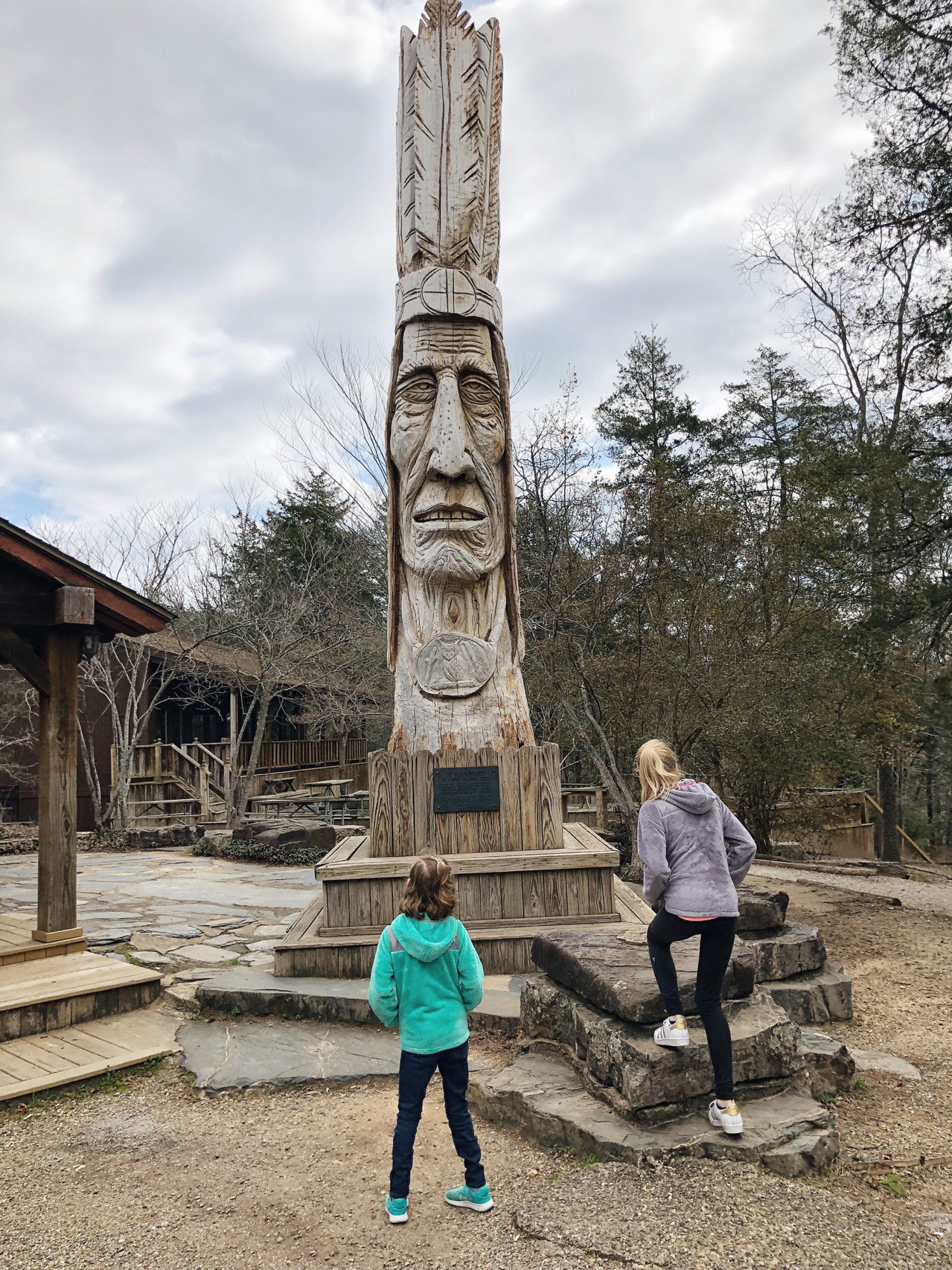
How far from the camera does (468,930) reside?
18.2ft

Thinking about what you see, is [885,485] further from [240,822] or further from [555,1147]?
[240,822]

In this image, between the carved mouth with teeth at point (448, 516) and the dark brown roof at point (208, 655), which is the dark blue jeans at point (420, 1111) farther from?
the dark brown roof at point (208, 655)

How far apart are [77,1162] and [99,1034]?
1.51m

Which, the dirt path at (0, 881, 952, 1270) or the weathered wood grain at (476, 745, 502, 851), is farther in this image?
the weathered wood grain at (476, 745, 502, 851)

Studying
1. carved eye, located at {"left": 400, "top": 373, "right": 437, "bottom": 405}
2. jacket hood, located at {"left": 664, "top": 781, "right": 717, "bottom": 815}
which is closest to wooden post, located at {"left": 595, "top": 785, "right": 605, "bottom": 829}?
carved eye, located at {"left": 400, "top": 373, "right": 437, "bottom": 405}

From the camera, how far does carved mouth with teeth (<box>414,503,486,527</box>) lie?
6.31m

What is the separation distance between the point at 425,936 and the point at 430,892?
15 cm

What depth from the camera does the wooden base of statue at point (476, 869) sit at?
17.7ft

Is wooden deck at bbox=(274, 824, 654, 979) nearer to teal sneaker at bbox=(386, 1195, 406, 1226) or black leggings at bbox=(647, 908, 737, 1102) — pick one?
black leggings at bbox=(647, 908, 737, 1102)

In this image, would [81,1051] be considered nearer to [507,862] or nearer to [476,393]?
[507,862]

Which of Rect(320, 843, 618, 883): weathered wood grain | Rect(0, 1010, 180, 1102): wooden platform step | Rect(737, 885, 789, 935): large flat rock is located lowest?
Rect(0, 1010, 180, 1102): wooden platform step

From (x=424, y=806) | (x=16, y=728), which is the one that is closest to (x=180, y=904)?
(x=424, y=806)

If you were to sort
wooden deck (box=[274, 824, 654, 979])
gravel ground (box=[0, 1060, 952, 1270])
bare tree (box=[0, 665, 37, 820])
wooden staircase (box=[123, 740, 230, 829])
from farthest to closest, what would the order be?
wooden staircase (box=[123, 740, 230, 829])
bare tree (box=[0, 665, 37, 820])
wooden deck (box=[274, 824, 654, 979])
gravel ground (box=[0, 1060, 952, 1270])

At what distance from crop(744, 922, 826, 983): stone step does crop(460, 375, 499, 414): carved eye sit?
4079 mm
